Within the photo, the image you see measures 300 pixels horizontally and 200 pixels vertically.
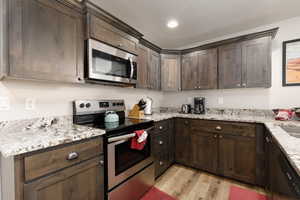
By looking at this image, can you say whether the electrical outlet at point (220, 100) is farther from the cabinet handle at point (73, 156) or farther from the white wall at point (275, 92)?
the cabinet handle at point (73, 156)

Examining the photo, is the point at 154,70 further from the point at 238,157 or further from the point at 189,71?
the point at 238,157

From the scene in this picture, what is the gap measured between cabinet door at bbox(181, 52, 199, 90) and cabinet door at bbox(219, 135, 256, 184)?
3.67 ft

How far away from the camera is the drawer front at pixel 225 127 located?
1944mm

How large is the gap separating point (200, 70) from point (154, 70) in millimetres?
873

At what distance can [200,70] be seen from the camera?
2.67 m

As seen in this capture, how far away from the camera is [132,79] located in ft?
6.60

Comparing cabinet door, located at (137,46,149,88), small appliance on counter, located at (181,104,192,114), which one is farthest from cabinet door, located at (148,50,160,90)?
small appliance on counter, located at (181,104,192,114)

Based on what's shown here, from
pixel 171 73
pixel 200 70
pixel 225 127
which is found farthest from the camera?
pixel 171 73

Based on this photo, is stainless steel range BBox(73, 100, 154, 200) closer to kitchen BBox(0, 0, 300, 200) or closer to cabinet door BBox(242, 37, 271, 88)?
kitchen BBox(0, 0, 300, 200)

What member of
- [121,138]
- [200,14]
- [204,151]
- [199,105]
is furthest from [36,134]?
[199,105]

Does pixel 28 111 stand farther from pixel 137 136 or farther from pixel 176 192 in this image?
pixel 176 192

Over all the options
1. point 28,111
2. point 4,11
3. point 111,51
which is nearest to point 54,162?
point 28,111

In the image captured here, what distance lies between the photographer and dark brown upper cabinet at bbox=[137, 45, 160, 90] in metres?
2.35

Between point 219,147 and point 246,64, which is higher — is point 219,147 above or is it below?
below
